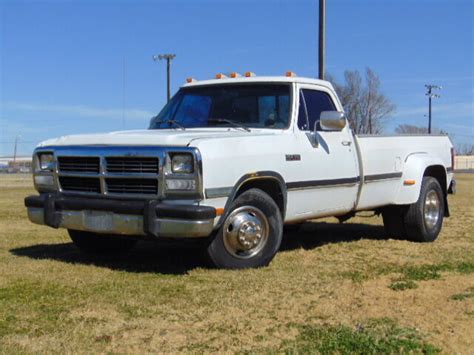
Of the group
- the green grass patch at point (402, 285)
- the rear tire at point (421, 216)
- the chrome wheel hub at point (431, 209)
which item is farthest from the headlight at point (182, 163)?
the chrome wheel hub at point (431, 209)

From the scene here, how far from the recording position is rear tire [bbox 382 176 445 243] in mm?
8539

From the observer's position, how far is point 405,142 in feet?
27.8

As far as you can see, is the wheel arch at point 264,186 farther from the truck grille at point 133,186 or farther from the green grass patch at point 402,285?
the green grass patch at point 402,285

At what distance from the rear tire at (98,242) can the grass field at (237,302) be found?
0.14m

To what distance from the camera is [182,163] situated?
5.60 metres

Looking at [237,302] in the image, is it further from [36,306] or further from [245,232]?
[36,306]

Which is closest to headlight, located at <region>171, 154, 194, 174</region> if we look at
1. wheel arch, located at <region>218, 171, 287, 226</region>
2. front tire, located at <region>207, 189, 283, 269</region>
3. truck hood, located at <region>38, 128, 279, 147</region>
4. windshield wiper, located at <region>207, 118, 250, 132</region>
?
truck hood, located at <region>38, 128, 279, 147</region>

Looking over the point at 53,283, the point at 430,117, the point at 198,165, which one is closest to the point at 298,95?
the point at 198,165

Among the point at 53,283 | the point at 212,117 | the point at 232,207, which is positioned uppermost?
the point at 212,117

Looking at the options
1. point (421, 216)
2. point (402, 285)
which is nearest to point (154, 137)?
point (402, 285)

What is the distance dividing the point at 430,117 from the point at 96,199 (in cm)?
6439

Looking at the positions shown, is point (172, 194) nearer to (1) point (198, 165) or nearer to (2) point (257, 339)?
(1) point (198, 165)

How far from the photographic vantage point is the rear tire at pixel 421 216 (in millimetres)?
8539

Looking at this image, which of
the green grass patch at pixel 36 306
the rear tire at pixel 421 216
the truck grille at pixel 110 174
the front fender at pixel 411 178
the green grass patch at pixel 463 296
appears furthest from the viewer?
the rear tire at pixel 421 216
